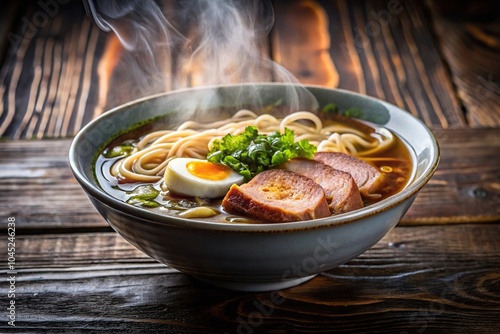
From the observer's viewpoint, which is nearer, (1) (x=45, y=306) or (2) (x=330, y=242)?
(2) (x=330, y=242)

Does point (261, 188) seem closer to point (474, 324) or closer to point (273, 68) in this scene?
point (474, 324)

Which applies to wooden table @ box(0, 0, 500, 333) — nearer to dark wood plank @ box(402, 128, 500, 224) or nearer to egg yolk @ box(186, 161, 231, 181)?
dark wood plank @ box(402, 128, 500, 224)

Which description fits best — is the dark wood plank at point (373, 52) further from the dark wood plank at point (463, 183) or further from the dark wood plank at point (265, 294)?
the dark wood plank at point (265, 294)

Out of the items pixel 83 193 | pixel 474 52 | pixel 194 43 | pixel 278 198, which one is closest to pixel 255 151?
pixel 278 198

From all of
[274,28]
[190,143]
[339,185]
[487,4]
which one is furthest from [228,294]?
[487,4]

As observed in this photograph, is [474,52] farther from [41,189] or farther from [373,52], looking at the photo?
[41,189]

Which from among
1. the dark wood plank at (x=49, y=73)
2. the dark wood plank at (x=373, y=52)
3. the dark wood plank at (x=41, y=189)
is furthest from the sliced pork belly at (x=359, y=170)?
the dark wood plank at (x=49, y=73)
